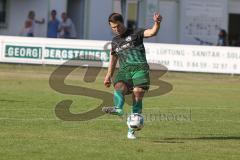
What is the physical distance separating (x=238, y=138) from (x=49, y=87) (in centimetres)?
1233

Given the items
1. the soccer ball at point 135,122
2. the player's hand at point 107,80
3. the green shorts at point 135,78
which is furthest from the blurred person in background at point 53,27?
the soccer ball at point 135,122

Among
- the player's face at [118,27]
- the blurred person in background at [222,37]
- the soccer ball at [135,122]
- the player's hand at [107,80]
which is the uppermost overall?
the blurred person in background at [222,37]

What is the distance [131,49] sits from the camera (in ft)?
41.0

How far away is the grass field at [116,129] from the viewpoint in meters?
10.8

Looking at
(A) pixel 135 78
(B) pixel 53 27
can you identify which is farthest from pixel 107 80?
(B) pixel 53 27

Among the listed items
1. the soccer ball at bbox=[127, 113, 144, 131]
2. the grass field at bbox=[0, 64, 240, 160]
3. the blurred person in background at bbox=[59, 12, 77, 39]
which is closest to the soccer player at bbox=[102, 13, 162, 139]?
the soccer ball at bbox=[127, 113, 144, 131]

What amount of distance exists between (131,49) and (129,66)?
281 millimetres

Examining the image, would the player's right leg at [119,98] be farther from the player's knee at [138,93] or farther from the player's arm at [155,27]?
the player's arm at [155,27]

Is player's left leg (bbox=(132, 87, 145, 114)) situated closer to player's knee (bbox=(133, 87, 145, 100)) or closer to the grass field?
player's knee (bbox=(133, 87, 145, 100))

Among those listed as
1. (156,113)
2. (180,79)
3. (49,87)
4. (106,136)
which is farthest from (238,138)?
(180,79)

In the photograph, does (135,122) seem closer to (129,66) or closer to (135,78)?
(135,78)

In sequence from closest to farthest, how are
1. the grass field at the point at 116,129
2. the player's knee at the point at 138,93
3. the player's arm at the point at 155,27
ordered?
the grass field at the point at 116,129 → the player's arm at the point at 155,27 → the player's knee at the point at 138,93

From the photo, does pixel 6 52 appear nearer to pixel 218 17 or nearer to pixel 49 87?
pixel 49 87

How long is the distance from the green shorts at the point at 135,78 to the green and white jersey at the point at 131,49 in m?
0.08
